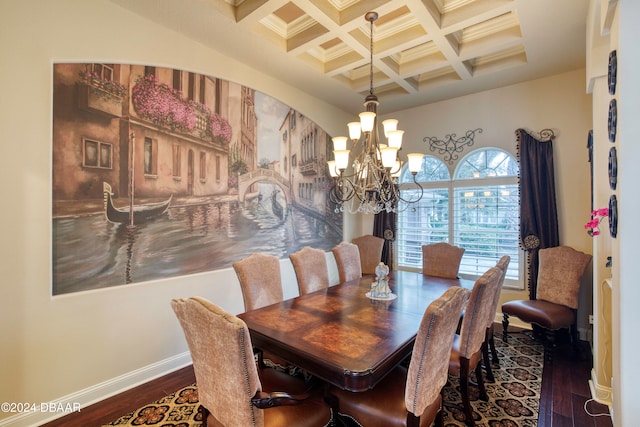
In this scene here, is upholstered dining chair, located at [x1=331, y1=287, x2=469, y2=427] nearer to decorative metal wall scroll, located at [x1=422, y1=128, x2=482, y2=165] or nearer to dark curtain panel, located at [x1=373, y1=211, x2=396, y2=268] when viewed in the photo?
dark curtain panel, located at [x1=373, y1=211, x2=396, y2=268]

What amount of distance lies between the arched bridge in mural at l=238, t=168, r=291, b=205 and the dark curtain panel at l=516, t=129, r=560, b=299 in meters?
3.02

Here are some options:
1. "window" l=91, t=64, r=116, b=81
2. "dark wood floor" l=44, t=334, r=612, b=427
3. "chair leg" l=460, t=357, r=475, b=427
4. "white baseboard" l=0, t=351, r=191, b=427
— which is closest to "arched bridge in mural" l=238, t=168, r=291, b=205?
"window" l=91, t=64, r=116, b=81

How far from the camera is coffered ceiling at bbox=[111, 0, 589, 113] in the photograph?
251cm

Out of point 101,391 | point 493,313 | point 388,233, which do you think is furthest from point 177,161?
point 388,233

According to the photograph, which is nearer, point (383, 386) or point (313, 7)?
point (383, 386)

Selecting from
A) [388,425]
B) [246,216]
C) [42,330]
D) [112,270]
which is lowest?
[388,425]

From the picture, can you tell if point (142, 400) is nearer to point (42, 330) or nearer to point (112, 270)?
point (42, 330)

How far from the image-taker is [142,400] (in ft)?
7.60

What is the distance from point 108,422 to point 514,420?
9.23 feet

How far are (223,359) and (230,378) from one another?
9 cm

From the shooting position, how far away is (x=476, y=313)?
1956mm

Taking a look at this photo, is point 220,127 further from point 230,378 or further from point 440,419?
point 440,419

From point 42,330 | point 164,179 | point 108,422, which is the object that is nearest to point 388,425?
point 108,422

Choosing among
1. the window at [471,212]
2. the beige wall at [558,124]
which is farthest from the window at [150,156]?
the beige wall at [558,124]
